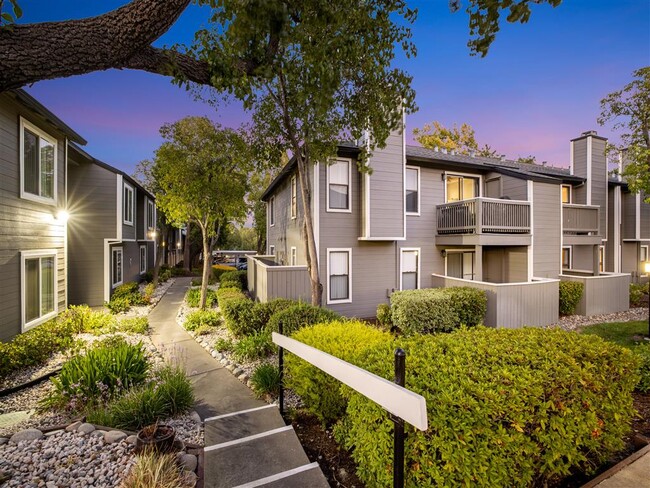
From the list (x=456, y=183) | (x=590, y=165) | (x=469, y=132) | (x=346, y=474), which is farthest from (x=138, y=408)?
(x=469, y=132)

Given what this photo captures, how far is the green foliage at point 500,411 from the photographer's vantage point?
6.84ft

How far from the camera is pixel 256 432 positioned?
12.1 ft

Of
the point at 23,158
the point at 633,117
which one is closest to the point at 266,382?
the point at 23,158

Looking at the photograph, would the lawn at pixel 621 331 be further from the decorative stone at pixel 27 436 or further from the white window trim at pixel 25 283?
the white window trim at pixel 25 283

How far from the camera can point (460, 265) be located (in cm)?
1330

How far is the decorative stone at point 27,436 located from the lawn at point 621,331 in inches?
469

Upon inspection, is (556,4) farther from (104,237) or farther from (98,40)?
(104,237)

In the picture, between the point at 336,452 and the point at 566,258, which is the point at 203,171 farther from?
the point at 566,258

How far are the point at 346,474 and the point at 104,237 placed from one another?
13.4m

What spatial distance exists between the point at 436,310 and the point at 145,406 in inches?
299

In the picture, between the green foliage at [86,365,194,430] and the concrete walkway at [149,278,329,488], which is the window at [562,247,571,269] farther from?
the green foliage at [86,365,194,430]

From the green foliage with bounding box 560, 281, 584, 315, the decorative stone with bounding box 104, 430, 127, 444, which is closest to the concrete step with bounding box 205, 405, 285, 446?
the decorative stone with bounding box 104, 430, 127, 444

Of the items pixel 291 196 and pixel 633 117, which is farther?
pixel 291 196

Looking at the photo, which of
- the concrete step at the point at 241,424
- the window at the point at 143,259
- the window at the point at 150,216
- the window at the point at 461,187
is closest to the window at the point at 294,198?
the window at the point at 461,187
